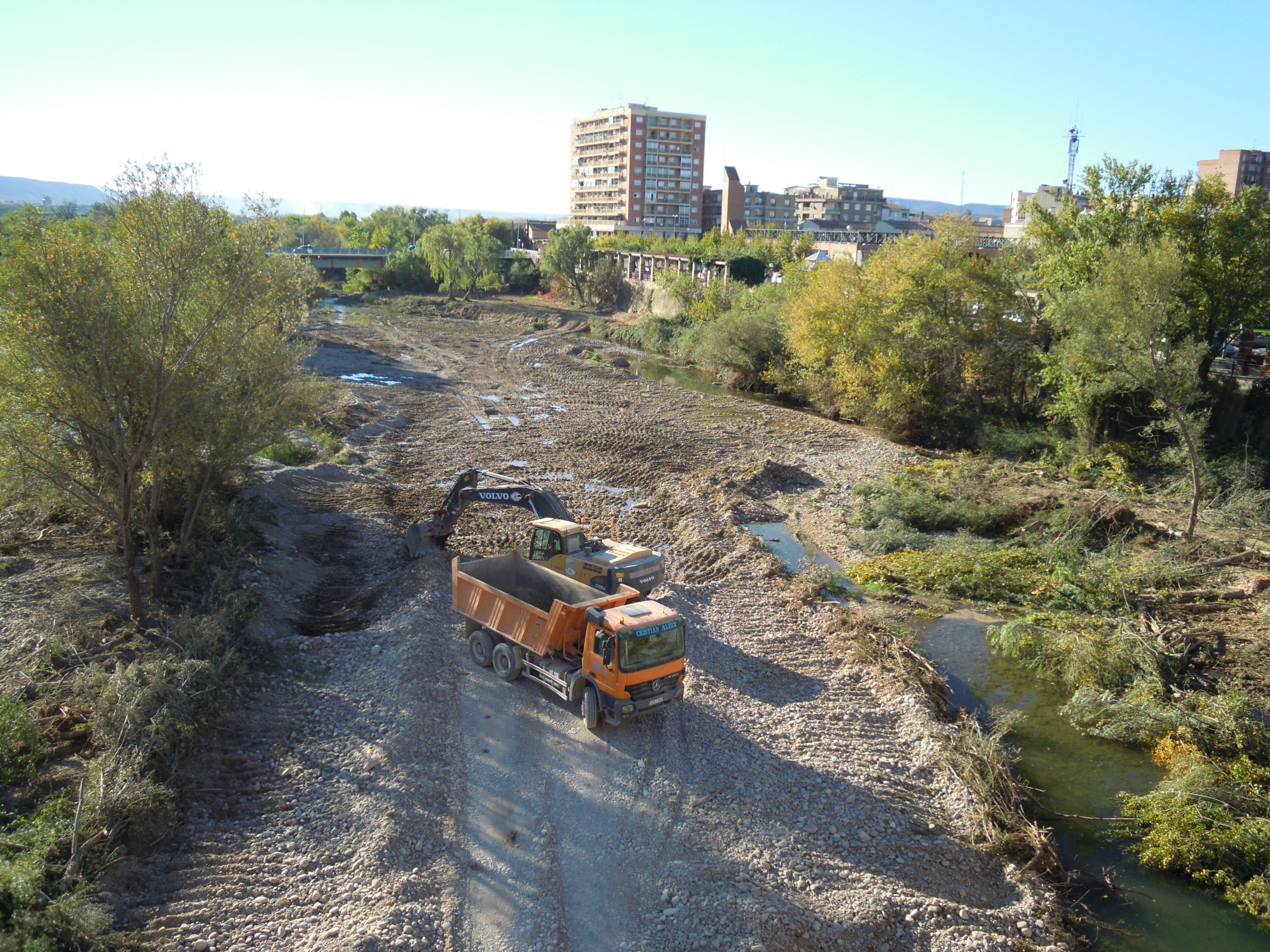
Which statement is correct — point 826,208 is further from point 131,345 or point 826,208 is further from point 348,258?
point 131,345

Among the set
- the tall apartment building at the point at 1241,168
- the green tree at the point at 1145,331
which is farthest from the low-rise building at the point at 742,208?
the green tree at the point at 1145,331

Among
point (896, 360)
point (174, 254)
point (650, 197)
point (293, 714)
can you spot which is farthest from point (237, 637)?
point (650, 197)

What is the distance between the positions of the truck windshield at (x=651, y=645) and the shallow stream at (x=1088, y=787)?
5669 mm

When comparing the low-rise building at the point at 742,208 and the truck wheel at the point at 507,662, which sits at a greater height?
the low-rise building at the point at 742,208

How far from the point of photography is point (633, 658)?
11.1 m

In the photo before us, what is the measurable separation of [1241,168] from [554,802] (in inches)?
2917

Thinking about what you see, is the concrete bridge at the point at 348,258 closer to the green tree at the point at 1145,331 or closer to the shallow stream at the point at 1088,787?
the green tree at the point at 1145,331

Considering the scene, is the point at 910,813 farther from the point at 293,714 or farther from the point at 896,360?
the point at 896,360

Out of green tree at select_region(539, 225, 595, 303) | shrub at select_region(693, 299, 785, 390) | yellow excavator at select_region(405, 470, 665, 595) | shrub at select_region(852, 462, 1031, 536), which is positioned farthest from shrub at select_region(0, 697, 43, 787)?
green tree at select_region(539, 225, 595, 303)

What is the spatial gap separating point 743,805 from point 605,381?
3270 centimetres

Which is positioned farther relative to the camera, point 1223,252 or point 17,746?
point 1223,252

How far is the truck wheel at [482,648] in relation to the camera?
13.3 meters

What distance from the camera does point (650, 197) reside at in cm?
10125

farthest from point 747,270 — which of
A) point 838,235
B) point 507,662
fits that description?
point 507,662
